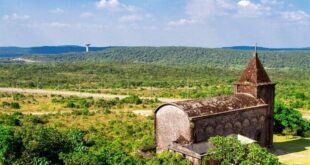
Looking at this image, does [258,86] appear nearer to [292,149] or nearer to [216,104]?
[216,104]

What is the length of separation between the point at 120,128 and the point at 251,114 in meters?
15.4

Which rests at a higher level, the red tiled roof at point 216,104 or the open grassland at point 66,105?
the red tiled roof at point 216,104

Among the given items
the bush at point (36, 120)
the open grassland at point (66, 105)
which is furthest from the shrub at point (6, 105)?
the bush at point (36, 120)

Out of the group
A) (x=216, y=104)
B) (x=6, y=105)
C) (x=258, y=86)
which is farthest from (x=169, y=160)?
(x=6, y=105)

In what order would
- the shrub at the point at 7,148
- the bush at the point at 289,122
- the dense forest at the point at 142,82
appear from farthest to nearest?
the dense forest at the point at 142,82 < the bush at the point at 289,122 < the shrub at the point at 7,148

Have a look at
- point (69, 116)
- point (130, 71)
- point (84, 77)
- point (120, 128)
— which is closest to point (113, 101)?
point (69, 116)

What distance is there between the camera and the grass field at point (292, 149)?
3441 centimetres

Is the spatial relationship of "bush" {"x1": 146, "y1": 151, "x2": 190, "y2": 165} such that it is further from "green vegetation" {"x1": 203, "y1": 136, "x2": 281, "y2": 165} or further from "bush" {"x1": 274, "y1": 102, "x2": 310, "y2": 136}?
"bush" {"x1": 274, "y1": 102, "x2": 310, "y2": 136}

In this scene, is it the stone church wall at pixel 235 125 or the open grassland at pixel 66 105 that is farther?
the open grassland at pixel 66 105

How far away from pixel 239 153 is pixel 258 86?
1406 centimetres

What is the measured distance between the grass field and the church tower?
1697mm

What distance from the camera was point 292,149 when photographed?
126ft

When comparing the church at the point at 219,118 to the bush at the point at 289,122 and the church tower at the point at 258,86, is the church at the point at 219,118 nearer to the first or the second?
the church tower at the point at 258,86

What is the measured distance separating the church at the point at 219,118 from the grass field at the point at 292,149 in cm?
170
